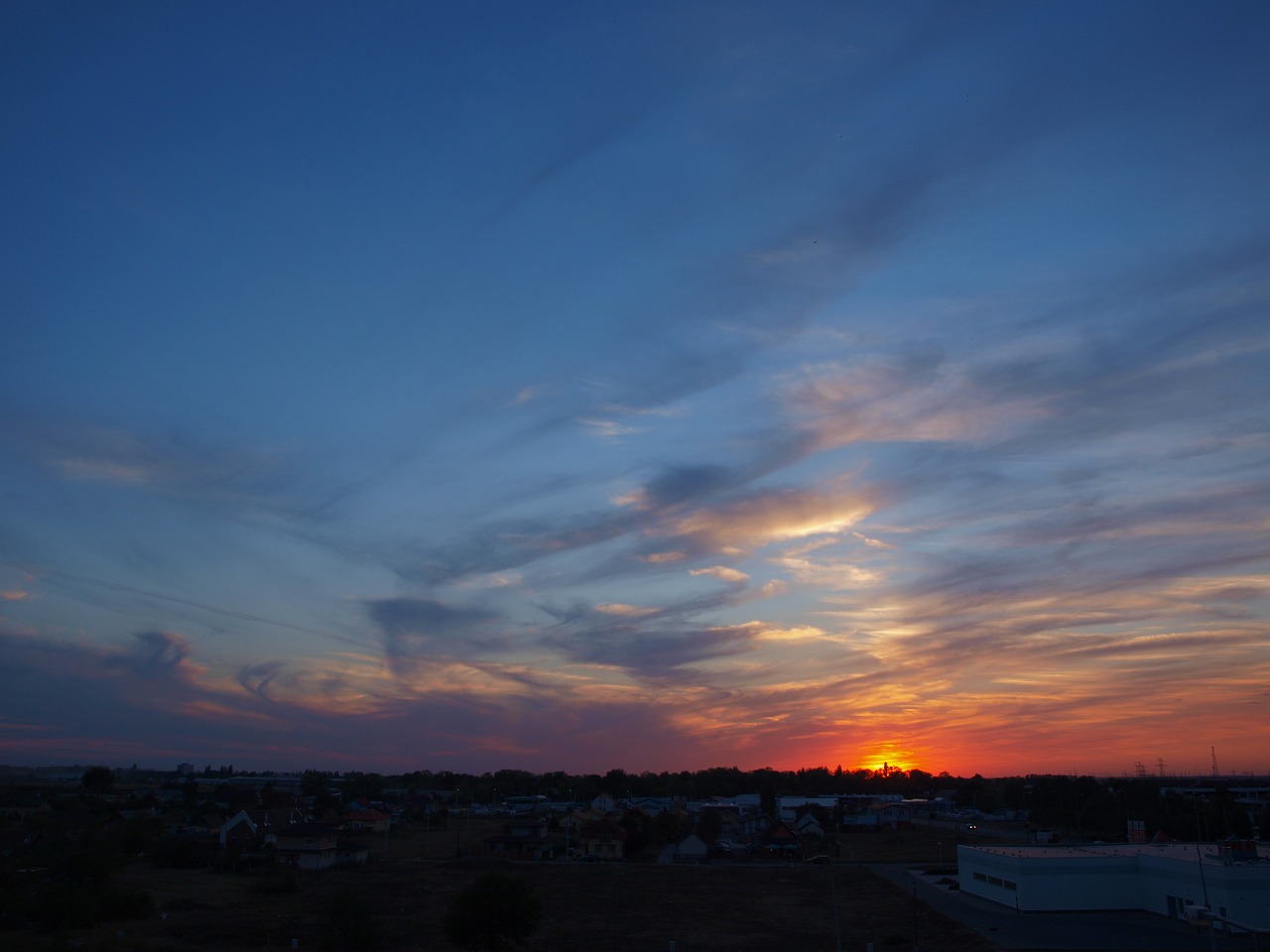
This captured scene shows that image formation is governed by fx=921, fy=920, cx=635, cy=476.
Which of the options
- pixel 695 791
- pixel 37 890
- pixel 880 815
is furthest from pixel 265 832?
pixel 695 791

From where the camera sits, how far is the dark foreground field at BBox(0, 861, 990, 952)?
3669 cm

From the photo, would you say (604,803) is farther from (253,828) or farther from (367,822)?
(253,828)

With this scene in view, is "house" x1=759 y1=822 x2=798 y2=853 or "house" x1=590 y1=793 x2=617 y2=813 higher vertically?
"house" x1=590 y1=793 x2=617 y2=813

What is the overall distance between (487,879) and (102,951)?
524 inches

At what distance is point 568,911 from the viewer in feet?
154

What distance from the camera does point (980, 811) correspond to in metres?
139

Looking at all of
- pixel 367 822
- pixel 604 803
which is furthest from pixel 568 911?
pixel 604 803

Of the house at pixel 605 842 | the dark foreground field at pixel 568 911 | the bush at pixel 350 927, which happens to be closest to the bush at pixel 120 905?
the dark foreground field at pixel 568 911

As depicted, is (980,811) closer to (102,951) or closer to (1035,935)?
(1035,935)

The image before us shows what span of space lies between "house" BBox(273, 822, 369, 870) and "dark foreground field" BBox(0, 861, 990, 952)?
252cm

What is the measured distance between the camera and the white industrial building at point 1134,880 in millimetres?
39344

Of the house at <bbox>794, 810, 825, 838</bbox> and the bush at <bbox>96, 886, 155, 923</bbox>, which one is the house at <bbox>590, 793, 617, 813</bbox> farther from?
the bush at <bbox>96, 886, 155, 923</bbox>

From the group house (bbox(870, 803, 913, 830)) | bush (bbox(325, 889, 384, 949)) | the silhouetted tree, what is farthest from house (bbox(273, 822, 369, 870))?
house (bbox(870, 803, 913, 830))

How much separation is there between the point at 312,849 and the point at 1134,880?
5211 cm
